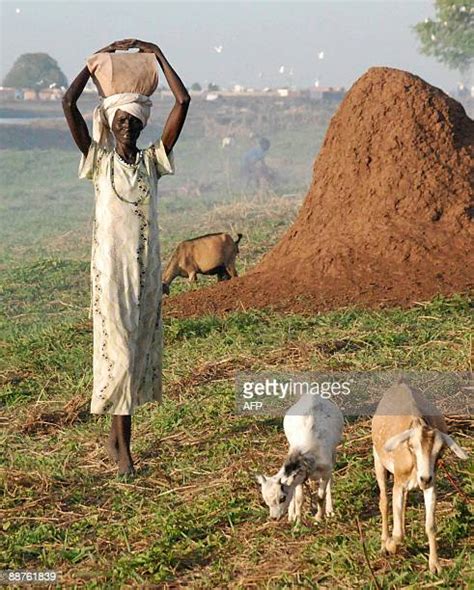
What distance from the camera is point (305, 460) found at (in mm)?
5039

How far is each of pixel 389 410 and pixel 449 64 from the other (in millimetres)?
49774

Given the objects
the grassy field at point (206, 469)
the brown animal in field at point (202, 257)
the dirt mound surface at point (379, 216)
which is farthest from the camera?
the brown animal in field at point (202, 257)

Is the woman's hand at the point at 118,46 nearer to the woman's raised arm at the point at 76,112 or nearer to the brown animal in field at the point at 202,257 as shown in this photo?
the woman's raised arm at the point at 76,112

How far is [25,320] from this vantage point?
476 inches

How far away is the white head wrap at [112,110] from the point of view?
590 centimetres

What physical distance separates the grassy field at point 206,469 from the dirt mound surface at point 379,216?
546 millimetres

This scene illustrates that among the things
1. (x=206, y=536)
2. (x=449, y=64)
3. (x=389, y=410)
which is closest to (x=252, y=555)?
(x=206, y=536)

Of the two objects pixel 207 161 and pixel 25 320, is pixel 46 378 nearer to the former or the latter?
pixel 25 320

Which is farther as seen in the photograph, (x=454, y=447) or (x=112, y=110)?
(x=112, y=110)

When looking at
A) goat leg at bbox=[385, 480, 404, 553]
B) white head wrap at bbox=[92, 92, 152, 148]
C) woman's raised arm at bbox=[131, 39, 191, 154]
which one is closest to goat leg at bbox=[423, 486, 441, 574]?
goat leg at bbox=[385, 480, 404, 553]

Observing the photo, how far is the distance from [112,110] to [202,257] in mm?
6899

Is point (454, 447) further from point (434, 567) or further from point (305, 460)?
point (305, 460)

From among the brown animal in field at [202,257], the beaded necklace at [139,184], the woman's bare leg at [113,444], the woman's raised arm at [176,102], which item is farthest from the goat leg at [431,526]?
the brown animal in field at [202,257]

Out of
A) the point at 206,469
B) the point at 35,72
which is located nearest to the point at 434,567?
the point at 206,469
